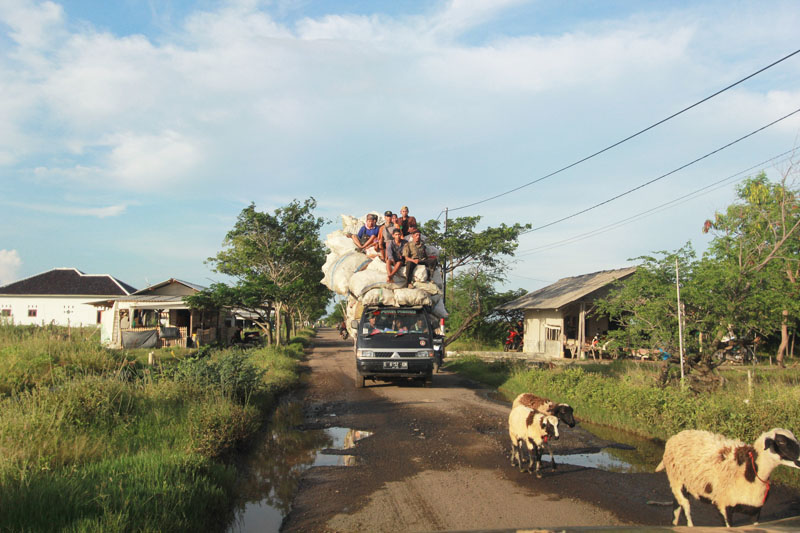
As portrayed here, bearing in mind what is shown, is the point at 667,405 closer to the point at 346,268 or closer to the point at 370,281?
the point at 370,281

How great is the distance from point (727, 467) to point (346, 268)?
11.4 metres

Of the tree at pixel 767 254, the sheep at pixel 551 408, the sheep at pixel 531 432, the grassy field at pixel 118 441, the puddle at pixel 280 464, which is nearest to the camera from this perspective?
the grassy field at pixel 118 441

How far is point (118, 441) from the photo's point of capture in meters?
6.81

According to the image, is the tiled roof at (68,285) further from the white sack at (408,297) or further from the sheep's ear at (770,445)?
the sheep's ear at (770,445)

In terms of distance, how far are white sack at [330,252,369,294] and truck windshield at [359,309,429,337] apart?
1176 mm

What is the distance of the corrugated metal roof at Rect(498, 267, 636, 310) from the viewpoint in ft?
82.4

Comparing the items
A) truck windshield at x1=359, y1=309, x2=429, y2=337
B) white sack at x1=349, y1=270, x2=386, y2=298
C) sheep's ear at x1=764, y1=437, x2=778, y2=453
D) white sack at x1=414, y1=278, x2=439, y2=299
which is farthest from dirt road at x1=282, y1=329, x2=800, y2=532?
white sack at x1=414, y1=278, x2=439, y2=299

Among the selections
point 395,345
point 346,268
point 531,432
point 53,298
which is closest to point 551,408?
point 531,432

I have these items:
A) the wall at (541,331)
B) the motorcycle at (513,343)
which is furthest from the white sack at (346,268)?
the motorcycle at (513,343)

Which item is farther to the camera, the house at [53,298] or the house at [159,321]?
the house at [53,298]

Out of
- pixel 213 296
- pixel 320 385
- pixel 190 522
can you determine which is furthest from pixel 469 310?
pixel 190 522

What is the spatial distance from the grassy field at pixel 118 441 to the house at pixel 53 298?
41166mm

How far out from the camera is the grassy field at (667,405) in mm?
7428

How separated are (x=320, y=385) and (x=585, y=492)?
10.7 m
